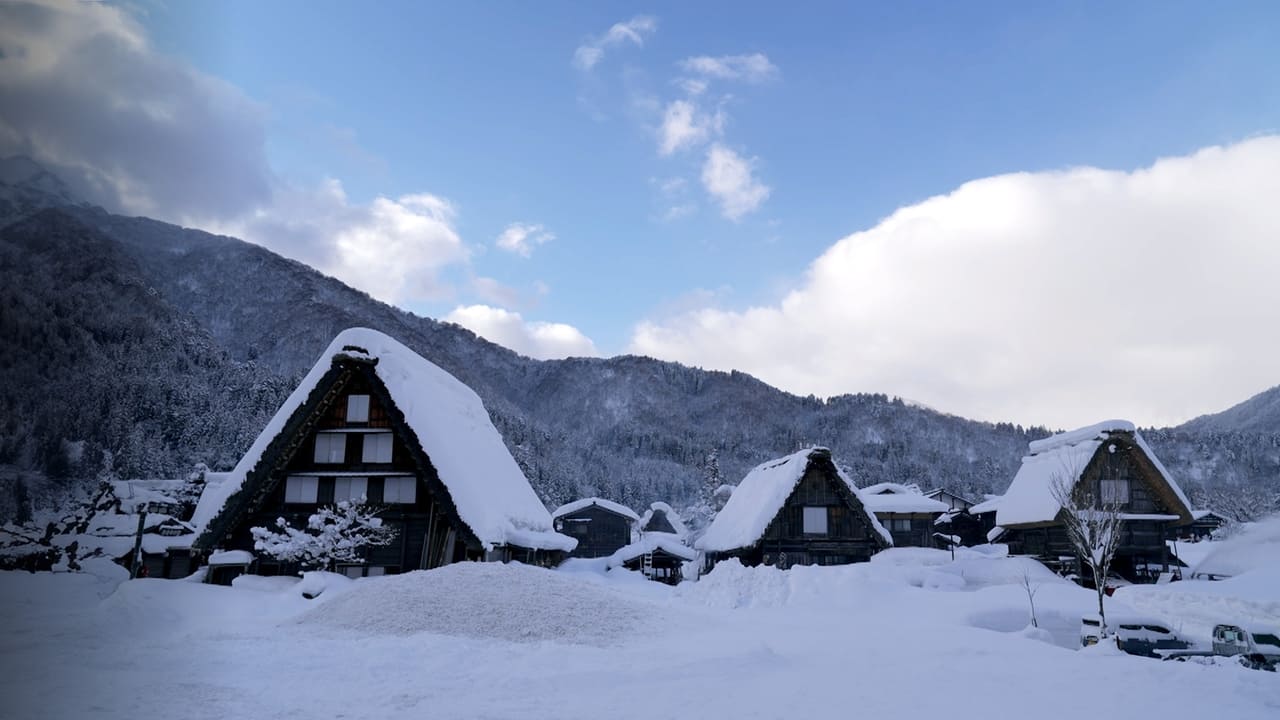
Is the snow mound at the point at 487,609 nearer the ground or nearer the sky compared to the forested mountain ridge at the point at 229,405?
nearer the ground

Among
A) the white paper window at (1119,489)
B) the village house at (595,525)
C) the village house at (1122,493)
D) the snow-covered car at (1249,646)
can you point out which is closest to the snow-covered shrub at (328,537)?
the snow-covered car at (1249,646)

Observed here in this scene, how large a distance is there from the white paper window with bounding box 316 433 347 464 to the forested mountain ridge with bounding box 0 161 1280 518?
7.98 metres

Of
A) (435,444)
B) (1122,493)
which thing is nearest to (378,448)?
(435,444)

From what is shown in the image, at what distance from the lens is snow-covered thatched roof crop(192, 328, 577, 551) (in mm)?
29531

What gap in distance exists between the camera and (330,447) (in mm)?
31297

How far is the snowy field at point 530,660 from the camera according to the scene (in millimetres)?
10609

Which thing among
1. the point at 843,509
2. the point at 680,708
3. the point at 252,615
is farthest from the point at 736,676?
the point at 843,509

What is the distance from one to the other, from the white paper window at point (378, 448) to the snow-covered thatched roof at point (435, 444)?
80.5 inches

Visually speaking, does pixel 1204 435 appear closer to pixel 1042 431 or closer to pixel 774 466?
pixel 1042 431

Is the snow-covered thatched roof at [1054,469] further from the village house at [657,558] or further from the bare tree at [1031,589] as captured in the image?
the village house at [657,558]

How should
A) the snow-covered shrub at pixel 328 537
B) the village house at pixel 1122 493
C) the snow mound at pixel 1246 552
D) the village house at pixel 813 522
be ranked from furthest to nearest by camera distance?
the village house at pixel 1122 493 → the village house at pixel 813 522 → the snow mound at pixel 1246 552 → the snow-covered shrub at pixel 328 537

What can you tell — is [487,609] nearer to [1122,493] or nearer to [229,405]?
[1122,493]

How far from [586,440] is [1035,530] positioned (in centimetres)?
13627

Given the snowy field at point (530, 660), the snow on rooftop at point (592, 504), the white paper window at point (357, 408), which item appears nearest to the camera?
the snowy field at point (530, 660)
